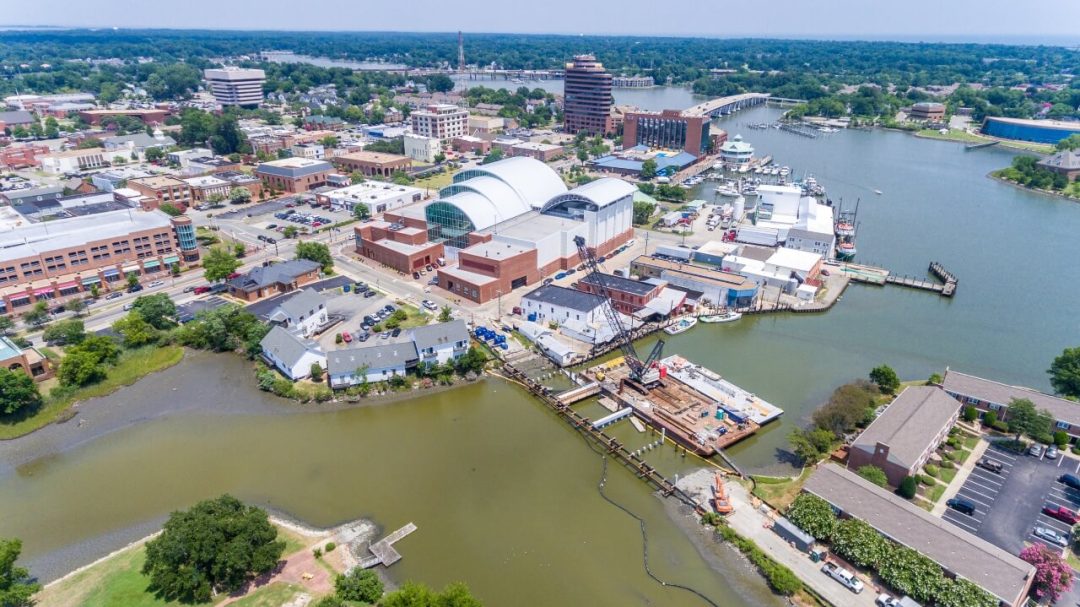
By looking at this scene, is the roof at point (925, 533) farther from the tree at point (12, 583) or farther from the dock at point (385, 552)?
the tree at point (12, 583)

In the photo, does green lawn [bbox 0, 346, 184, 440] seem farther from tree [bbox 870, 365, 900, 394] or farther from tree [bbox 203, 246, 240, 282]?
tree [bbox 870, 365, 900, 394]

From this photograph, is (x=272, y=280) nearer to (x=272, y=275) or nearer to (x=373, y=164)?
(x=272, y=275)

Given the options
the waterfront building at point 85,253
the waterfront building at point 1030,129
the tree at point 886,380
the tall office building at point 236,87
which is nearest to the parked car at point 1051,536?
the tree at point 886,380

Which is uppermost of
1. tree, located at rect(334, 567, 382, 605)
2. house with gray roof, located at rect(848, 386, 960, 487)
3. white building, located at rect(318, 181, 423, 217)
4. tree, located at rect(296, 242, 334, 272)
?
white building, located at rect(318, 181, 423, 217)

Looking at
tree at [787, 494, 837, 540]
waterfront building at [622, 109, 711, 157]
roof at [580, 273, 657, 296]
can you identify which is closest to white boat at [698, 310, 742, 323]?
roof at [580, 273, 657, 296]

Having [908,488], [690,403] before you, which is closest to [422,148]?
[690,403]

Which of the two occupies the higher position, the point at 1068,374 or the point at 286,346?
the point at 1068,374
